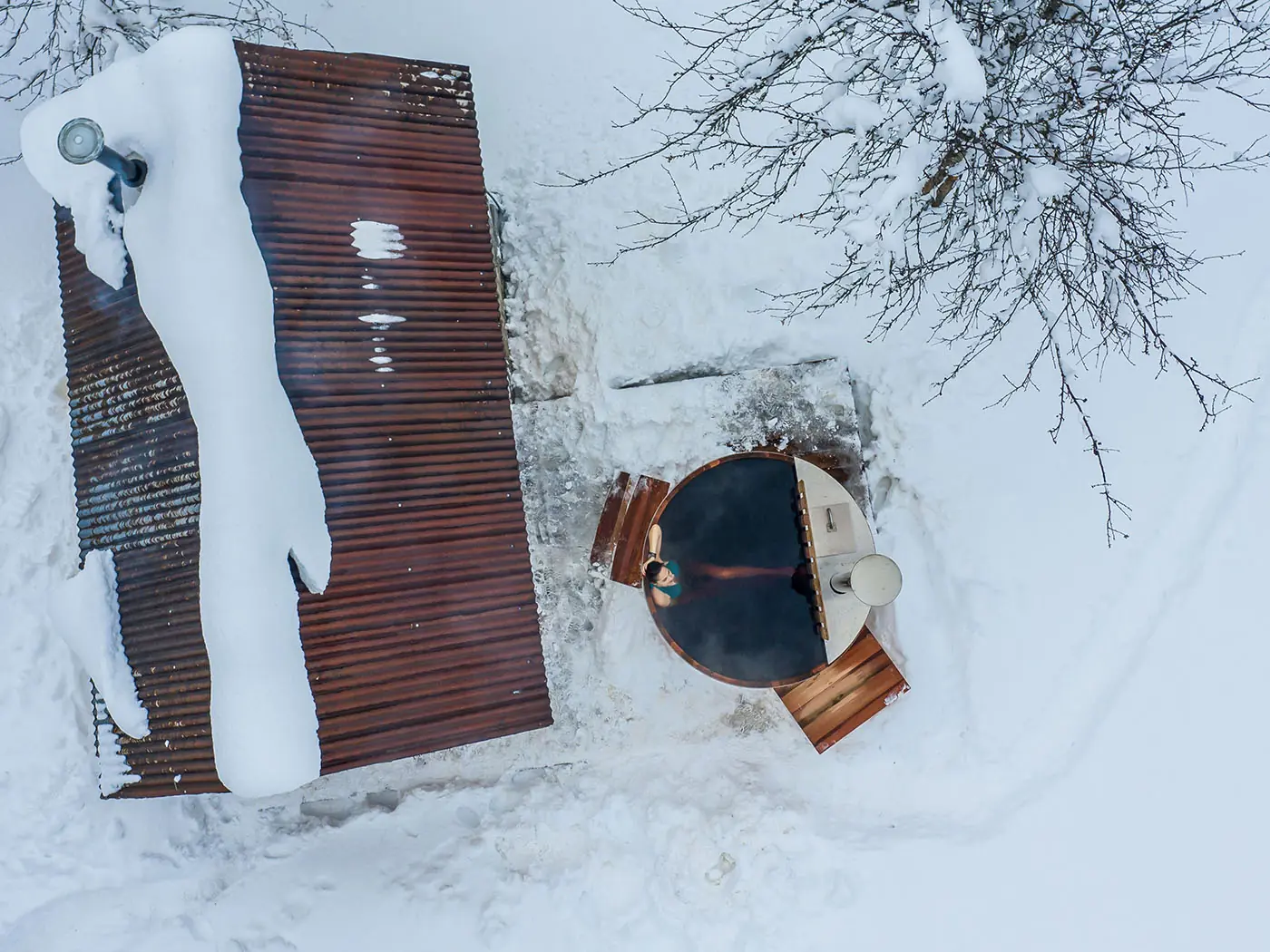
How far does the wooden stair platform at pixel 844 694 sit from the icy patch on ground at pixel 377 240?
481 cm

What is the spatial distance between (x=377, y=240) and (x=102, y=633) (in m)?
3.36

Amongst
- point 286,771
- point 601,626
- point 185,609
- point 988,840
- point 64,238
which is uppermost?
point 64,238

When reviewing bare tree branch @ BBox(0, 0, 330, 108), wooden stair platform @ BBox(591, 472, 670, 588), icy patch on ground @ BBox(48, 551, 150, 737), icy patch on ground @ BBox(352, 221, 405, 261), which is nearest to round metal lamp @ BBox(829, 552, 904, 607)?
wooden stair platform @ BBox(591, 472, 670, 588)

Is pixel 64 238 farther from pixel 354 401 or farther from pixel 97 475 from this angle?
pixel 354 401

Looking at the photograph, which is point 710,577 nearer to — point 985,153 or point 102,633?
point 985,153

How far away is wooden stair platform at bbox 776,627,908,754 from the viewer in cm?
693

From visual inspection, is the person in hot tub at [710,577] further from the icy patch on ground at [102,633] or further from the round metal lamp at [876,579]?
the icy patch on ground at [102,633]

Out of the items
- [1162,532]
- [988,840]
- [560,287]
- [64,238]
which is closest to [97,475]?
[64,238]

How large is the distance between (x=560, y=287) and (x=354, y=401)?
9.58ft

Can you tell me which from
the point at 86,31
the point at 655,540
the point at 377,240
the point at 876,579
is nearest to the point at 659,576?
the point at 655,540

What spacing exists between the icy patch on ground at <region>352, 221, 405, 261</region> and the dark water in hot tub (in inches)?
113

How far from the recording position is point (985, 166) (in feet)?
18.4

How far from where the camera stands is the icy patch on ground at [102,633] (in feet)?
18.0

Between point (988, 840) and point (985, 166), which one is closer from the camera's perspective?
point (985, 166)
